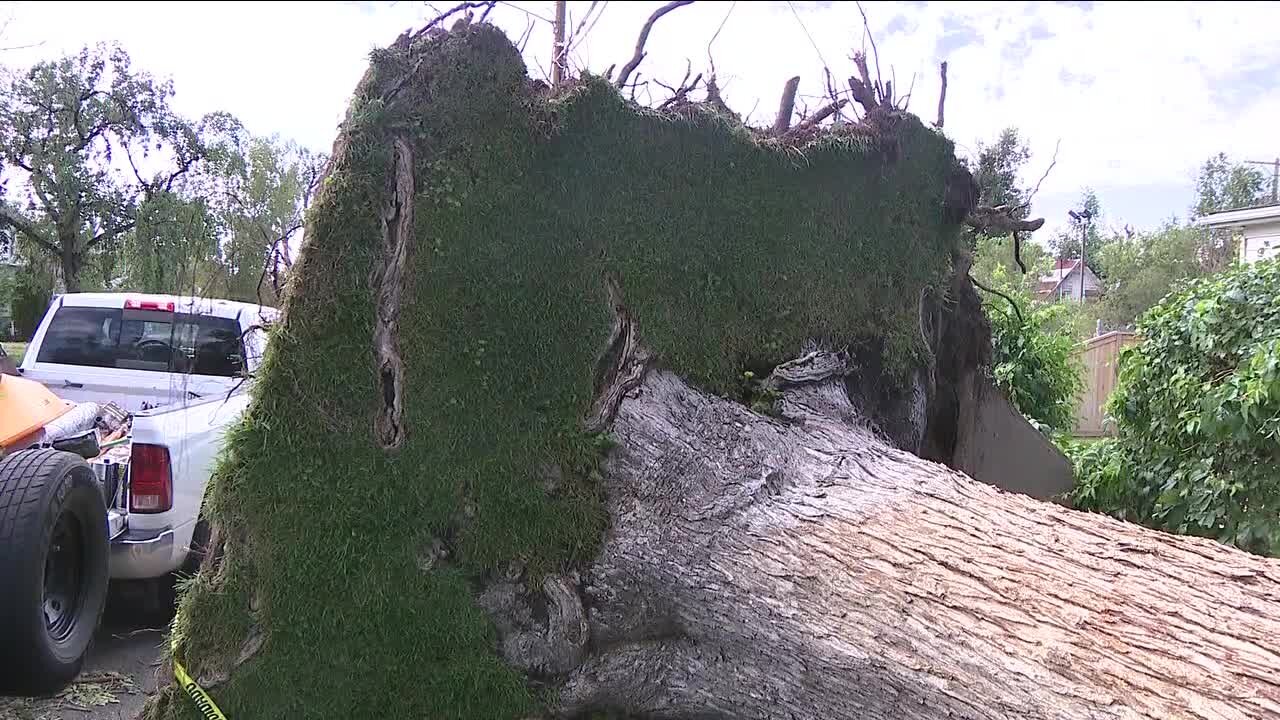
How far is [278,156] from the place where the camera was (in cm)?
2603

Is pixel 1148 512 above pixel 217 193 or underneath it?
underneath

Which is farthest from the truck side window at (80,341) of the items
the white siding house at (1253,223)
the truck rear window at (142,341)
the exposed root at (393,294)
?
the white siding house at (1253,223)

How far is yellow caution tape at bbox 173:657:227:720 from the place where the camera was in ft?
10.2

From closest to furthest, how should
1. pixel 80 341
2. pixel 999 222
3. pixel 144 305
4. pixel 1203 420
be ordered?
1. pixel 1203 420
2. pixel 999 222
3. pixel 144 305
4. pixel 80 341

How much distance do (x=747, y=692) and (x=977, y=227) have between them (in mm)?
3111

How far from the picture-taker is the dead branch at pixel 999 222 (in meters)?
4.95

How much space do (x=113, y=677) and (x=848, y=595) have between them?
372 centimetres

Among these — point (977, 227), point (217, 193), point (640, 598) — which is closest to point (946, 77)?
point (977, 227)

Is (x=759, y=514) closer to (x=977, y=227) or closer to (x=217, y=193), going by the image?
(x=977, y=227)

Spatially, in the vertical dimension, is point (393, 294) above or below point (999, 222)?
below

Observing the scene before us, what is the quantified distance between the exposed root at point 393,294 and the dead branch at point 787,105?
1.72 meters

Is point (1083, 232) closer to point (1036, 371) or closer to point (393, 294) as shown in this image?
point (1036, 371)

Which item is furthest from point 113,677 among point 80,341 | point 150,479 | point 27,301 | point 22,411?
point 27,301

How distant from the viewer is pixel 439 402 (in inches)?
129
